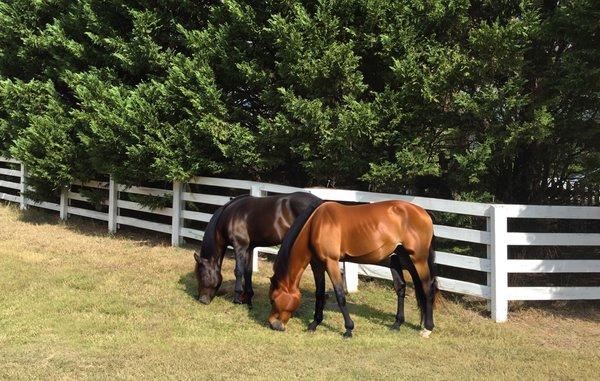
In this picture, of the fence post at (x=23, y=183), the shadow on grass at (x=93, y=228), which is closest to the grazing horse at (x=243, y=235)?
the shadow on grass at (x=93, y=228)

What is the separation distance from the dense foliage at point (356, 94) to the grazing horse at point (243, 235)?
141 centimetres

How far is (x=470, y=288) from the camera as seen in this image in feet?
20.3

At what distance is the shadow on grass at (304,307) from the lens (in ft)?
19.1

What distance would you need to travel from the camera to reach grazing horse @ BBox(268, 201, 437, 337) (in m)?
5.25

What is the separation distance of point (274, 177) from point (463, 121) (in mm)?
3717

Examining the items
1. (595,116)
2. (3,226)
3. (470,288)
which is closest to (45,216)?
(3,226)

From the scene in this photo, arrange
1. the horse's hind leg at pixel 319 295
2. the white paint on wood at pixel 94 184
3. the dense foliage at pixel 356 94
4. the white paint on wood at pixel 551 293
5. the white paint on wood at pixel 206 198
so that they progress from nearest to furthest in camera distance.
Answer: the horse's hind leg at pixel 319 295 < the white paint on wood at pixel 551 293 < the dense foliage at pixel 356 94 < the white paint on wood at pixel 206 198 < the white paint on wood at pixel 94 184

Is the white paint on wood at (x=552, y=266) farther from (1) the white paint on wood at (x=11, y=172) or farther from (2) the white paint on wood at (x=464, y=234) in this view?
(1) the white paint on wood at (x=11, y=172)

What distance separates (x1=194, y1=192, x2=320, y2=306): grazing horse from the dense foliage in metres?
1.41

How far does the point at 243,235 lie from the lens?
21.2ft

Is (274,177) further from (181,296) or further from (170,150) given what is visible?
(181,296)

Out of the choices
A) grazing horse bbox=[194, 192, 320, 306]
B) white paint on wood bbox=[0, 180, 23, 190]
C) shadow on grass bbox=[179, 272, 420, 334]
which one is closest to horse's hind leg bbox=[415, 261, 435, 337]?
shadow on grass bbox=[179, 272, 420, 334]

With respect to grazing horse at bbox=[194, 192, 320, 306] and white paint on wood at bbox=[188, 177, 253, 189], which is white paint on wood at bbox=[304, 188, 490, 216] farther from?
white paint on wood at bbox=[188, 177, 253, 189]

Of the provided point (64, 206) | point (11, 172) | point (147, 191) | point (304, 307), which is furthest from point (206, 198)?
point (11, 172)
